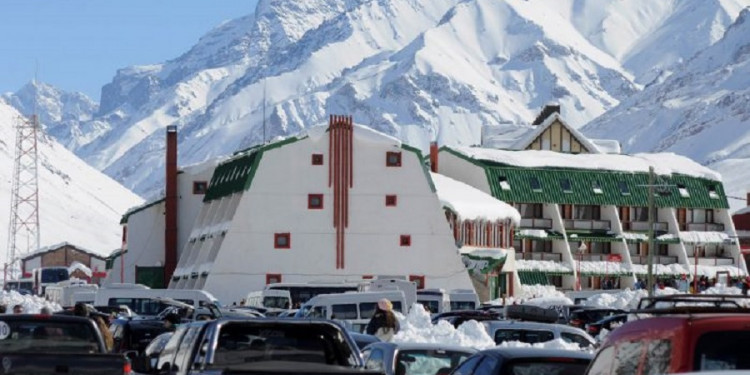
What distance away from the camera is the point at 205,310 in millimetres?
46438

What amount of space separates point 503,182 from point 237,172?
76.1 feet

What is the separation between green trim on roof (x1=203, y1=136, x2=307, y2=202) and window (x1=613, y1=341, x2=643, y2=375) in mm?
79974

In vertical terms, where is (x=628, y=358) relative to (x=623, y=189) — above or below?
below

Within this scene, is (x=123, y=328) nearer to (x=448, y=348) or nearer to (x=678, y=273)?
(x=448, y=348)

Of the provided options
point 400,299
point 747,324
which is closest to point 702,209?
point 400,299

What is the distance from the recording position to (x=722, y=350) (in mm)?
14617

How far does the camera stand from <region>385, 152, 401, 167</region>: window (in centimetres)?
9738

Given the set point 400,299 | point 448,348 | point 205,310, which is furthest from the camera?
point 400,299

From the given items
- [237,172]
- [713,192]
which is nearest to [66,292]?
[237,172]

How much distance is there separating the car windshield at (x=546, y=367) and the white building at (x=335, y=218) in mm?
75860

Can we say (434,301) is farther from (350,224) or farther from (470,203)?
(470,203)

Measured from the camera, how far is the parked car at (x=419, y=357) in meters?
23.0

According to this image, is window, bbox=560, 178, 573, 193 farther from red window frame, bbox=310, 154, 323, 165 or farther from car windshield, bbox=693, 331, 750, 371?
car windshield, bbox=693, 331, 750, 371

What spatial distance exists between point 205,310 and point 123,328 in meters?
9.81
